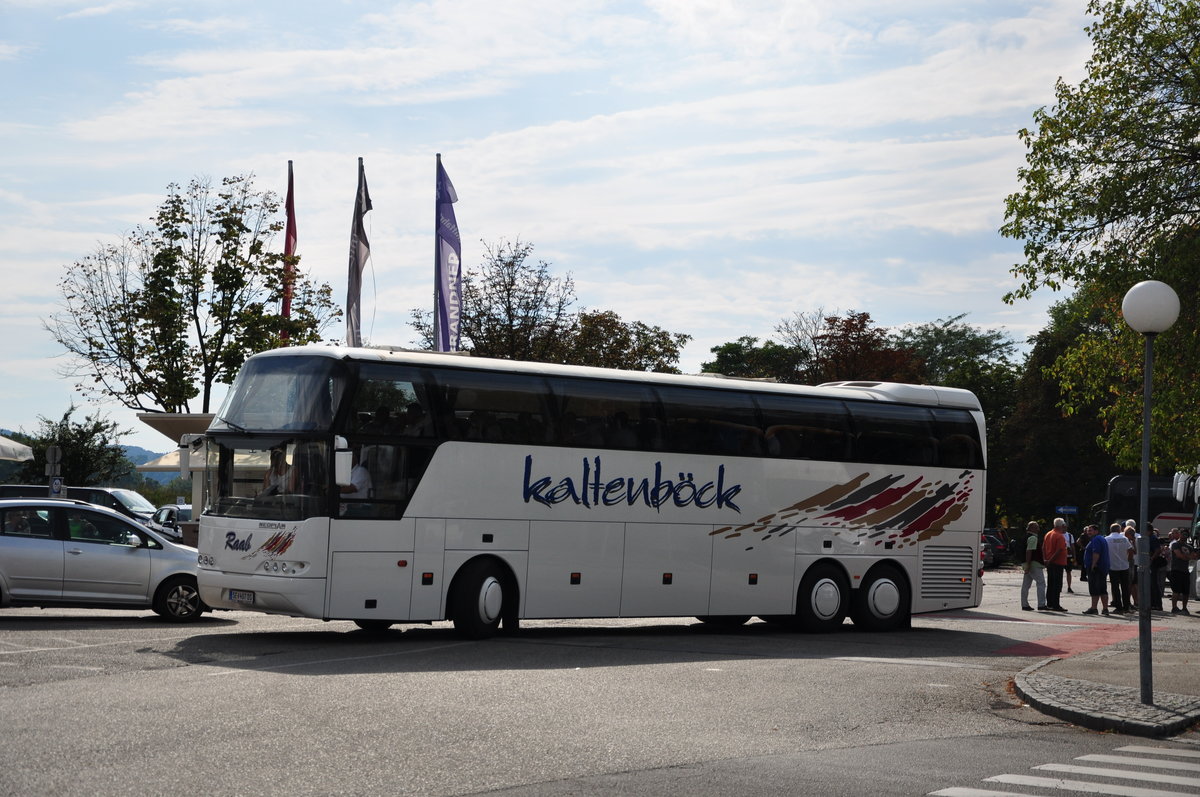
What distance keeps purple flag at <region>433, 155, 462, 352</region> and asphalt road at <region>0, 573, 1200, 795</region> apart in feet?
41.2

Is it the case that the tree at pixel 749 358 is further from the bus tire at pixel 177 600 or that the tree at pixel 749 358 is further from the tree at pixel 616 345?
the bus tire at pixel 177 600

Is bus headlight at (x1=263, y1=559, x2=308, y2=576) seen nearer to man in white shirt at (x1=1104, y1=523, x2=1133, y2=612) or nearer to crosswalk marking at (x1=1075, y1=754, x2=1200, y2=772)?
crosswalk marking at (x1=1075, y1=754, x2=1200, y2=772)

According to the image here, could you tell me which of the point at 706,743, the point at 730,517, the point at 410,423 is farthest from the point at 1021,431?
the point at 706,743

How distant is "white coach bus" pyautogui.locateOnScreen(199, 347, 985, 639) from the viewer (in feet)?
54.0

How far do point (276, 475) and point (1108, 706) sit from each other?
949cm

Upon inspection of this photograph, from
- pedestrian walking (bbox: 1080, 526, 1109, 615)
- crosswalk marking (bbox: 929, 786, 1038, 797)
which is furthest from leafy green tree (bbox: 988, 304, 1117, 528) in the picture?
crosswalk marking (bbox: 929, 786, 1038, 797)

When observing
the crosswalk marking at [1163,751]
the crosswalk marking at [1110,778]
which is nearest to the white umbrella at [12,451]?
the crosswalk marking at [1163,751]

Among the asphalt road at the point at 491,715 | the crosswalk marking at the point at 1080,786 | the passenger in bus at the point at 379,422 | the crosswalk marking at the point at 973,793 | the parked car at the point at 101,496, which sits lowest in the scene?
the asphalt road at the point at 491,715

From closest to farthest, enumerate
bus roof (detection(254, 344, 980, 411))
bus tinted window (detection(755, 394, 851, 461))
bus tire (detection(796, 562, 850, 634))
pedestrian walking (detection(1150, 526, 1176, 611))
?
1. bus roof (detection(254, 344, 980, 411))
2. bus tinted window (detection(755, 394, 851, 461))
3. bus tire (detection(796, 562, 850, 634))
4. pedestrian walking (detection(1150, 526, 1176, 611))

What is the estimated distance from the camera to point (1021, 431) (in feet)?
240

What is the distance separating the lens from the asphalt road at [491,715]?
8.34 meters

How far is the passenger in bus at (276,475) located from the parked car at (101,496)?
1848cm

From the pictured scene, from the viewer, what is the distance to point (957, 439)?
22688 millimetres

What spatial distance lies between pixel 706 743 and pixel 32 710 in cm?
505
